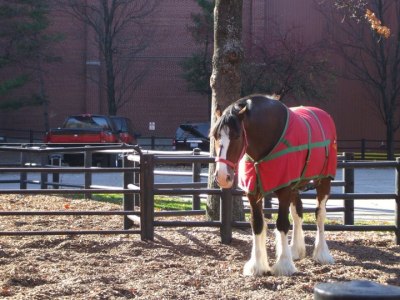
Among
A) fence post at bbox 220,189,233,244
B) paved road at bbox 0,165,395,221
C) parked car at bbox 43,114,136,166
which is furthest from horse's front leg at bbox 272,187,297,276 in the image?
parked car at bbox 43,114,136,166

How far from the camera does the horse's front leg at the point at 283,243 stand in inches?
305

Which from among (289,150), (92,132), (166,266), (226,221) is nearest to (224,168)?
(289,150)

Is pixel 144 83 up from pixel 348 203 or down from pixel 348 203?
up

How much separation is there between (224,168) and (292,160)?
984mm

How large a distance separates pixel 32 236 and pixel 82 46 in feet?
117

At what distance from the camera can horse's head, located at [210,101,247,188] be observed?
7.07m

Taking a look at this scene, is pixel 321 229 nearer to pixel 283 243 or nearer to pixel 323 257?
pixel 323 257

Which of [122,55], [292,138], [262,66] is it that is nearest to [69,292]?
[292,138]

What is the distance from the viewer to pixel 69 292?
6875 millimetres

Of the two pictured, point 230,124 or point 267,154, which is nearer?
point 230,124

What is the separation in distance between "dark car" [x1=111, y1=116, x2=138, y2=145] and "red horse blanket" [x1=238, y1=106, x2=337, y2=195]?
74.0ft

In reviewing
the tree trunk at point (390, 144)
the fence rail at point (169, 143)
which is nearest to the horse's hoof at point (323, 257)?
the fence rail at point (169, 143)

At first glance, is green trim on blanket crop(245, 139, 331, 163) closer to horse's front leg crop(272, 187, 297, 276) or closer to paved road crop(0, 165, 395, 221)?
horse's front leg crop(272, 187, 297, 276)

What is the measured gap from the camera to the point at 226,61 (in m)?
10.8
